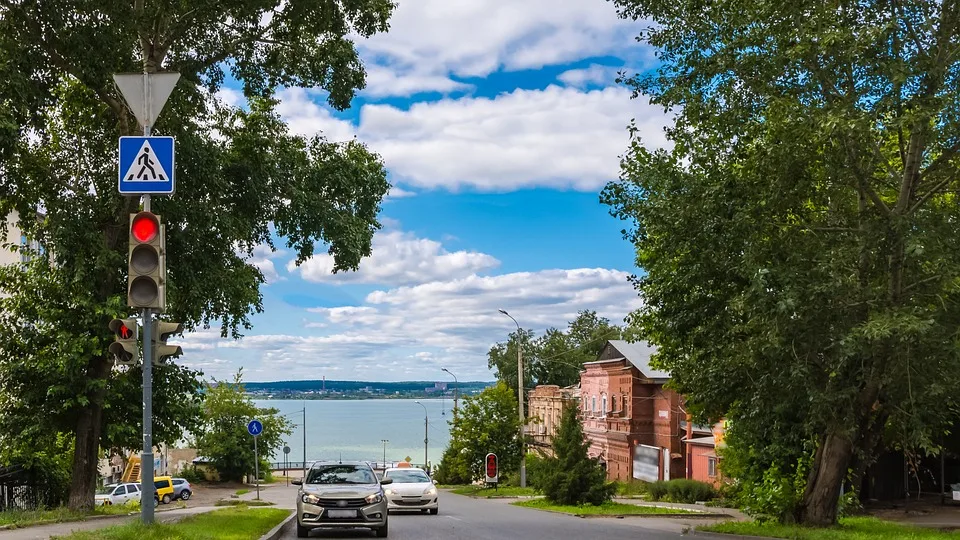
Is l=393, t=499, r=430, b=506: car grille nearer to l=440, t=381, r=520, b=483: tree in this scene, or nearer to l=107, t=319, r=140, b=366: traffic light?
l=107, t=319, r=140, b=366: traffic light

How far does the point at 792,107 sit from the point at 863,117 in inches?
49.6

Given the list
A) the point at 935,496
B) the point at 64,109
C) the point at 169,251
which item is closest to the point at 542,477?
the point at 935,496

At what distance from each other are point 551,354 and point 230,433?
50.4m

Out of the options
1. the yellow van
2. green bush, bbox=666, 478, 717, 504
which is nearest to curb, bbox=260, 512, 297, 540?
green bush, bbox=666, 478, 717, 504

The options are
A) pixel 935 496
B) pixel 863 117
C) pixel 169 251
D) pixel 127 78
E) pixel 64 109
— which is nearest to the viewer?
pixel 127 78

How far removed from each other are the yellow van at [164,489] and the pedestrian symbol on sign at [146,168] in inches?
1692

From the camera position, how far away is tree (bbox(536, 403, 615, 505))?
115ft

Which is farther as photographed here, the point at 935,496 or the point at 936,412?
the point at 935,496

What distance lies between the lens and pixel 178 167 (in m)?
21.2

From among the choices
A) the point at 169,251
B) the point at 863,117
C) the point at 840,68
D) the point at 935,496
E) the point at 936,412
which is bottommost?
the point at 935,496

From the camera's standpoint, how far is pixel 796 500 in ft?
75.0

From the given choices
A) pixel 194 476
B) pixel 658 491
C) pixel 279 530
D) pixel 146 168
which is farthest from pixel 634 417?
pixel 146 168

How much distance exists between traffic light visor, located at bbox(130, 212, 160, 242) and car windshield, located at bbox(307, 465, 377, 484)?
897cm

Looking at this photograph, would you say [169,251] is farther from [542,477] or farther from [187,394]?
[542,477]
